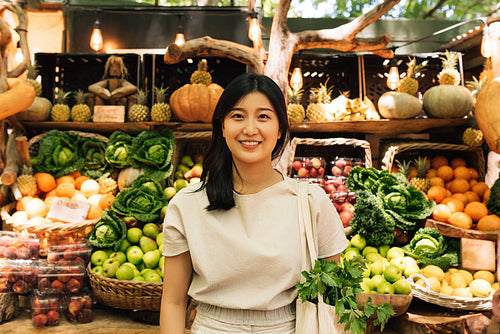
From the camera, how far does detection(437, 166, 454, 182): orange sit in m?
3.94

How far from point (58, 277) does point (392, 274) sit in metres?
2.40

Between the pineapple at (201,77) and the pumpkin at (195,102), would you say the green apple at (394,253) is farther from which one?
the pineapple at (201,77)

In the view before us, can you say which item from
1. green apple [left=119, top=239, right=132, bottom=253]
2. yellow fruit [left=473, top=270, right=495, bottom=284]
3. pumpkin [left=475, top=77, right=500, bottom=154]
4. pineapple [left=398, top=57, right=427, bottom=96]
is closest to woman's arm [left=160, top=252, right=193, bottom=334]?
green apple [left=119, top=239, right=132, bottom=253]

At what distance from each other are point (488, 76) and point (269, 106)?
136 inches

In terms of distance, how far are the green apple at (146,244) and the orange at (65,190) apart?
2.91 ft

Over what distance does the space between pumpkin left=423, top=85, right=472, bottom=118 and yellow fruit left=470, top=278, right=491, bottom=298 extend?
5.20 ft

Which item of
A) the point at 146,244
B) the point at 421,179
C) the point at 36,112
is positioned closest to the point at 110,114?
the point at 36,112

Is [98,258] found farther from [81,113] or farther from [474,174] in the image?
[474,174]

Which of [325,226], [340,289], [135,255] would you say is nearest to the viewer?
[340,289]

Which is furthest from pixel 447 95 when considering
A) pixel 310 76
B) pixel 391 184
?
pixel 310 76

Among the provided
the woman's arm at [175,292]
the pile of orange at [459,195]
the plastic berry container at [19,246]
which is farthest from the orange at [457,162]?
the plastic berry container at [19,246]

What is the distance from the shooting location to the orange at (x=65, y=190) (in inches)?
148

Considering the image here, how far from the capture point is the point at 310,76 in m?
4.49

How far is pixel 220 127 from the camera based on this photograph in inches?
64.8
